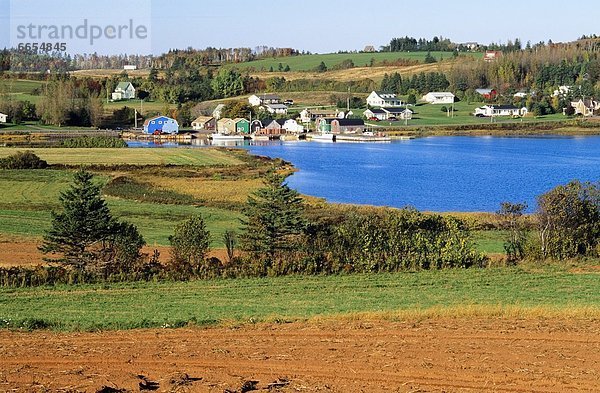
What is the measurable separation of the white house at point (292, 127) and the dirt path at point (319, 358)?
5868 cm

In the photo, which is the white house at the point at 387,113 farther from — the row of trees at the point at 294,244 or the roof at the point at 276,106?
the row of trees at the point at 294,244

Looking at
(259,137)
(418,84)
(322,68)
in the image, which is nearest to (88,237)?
(259,137)

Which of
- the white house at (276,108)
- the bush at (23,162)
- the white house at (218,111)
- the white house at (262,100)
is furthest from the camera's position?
the white house at (262,100)

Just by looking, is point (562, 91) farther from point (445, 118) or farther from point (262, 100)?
point (262, 100)

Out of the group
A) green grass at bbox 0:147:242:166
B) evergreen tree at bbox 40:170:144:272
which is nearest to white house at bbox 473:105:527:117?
green grass at bbox 0:147:242:166

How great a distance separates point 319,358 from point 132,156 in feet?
119

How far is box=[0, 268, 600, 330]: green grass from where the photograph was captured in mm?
9273

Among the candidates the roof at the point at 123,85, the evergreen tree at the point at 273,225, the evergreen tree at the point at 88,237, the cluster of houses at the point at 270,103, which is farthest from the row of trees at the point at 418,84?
the evergreen tree at the point at 88,237

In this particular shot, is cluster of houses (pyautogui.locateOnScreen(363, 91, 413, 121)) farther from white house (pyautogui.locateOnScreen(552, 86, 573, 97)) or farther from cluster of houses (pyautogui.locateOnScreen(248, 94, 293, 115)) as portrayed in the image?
white house (pyautogui.locateOnScreen(552, 86, 573, 97))

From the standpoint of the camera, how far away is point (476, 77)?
290 ft

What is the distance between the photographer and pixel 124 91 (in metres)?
83.1

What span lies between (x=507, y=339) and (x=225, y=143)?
51.8 m

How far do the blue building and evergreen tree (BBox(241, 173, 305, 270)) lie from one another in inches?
1807

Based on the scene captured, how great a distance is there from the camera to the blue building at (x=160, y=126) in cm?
6178
